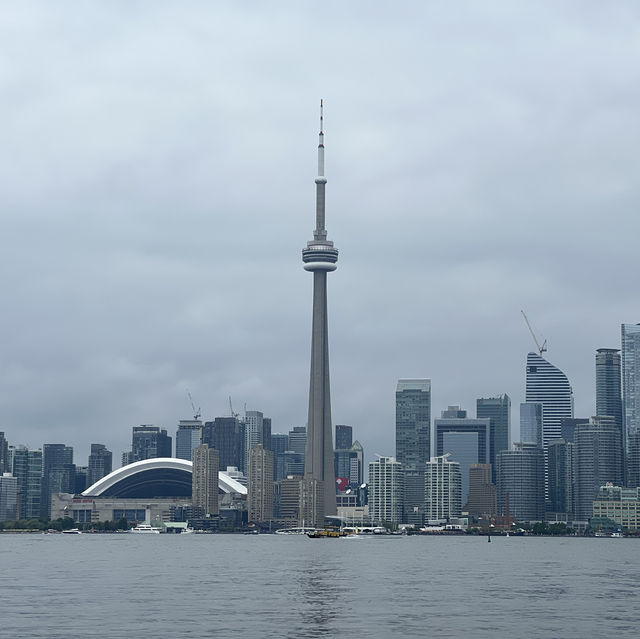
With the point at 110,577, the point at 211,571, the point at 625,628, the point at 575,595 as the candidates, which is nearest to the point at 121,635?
the point at 625,628

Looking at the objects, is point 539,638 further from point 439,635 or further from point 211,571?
point 211,571

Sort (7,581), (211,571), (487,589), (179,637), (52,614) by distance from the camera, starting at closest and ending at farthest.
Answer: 1. (179,637)
2. (52,614)
3. (487,589)
4. (7,581)
5. (211,571)

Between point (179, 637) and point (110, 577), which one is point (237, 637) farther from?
point (110, 577)

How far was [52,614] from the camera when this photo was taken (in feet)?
306

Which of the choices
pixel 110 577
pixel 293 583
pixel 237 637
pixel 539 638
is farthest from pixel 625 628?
pixel 110 577

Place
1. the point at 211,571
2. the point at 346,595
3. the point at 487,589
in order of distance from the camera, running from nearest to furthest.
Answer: the point at 346,595, the point at 487,589, the point at 211,571

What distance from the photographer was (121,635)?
79938 mm

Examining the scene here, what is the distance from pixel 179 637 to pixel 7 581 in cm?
6170

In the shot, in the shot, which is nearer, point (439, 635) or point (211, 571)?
point (439, 635)

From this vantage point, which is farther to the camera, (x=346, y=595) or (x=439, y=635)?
(x=346, y=595)

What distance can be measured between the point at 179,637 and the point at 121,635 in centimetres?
373

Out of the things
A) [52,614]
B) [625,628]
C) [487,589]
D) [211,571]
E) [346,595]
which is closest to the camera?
[625,628]

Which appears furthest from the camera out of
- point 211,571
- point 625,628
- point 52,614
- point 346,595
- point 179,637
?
point 211,571

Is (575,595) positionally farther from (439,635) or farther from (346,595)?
(439,635)
